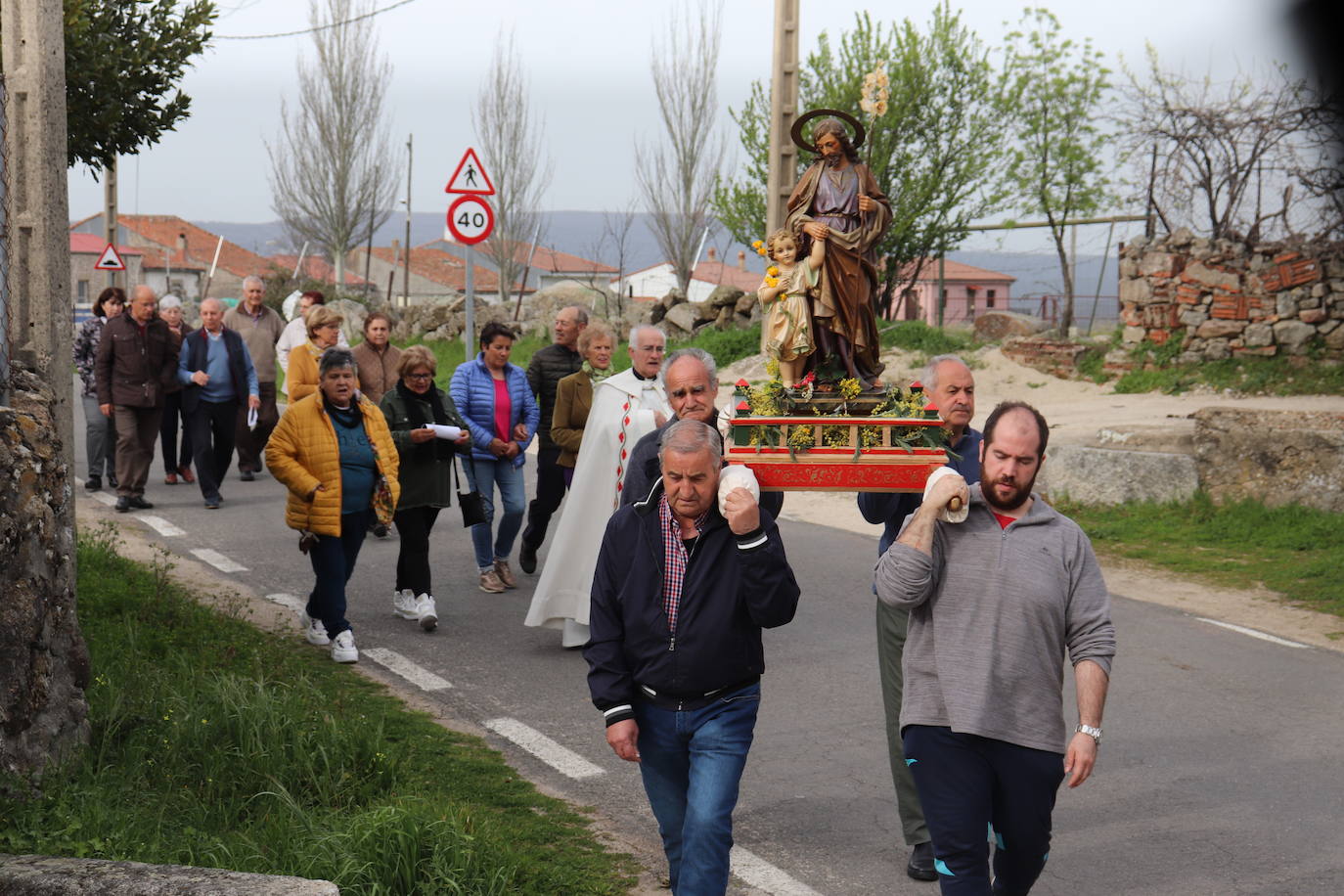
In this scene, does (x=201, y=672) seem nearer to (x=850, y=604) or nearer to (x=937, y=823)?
(x=937, y=823)

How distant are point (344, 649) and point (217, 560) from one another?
319 cm

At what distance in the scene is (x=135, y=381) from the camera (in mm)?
12438

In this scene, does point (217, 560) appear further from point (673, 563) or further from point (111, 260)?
point (111, 260)

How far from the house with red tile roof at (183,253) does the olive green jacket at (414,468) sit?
8515 centimetres

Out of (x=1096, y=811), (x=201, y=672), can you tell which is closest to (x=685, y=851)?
(x=1096, y=811)

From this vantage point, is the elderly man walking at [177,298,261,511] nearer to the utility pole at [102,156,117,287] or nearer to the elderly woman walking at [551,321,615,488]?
the elderly woman walking at [551,321,615,488]

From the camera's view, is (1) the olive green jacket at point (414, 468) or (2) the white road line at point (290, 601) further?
(2) the white road line at point (290, 601)

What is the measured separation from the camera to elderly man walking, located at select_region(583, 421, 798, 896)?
4086mm

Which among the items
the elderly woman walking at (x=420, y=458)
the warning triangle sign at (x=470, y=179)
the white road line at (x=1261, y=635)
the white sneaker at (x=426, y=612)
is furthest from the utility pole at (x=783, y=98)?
the white sneaker at (x=426, y=612)

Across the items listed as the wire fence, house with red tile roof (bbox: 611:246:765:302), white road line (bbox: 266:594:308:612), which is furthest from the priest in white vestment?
house with red tile roof (bbox: 611:246:765:302)

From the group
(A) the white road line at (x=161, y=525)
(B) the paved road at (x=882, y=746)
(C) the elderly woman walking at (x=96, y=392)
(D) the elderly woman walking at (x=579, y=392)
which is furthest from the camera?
(C) the elderly woman walking at (x=96, y=392)

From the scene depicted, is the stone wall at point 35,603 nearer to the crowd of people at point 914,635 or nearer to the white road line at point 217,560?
the crowd of people at point 914,635

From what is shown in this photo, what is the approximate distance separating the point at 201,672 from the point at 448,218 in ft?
24.5

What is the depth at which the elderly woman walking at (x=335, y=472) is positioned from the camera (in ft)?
25.0
